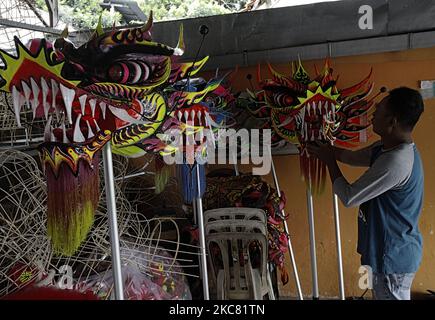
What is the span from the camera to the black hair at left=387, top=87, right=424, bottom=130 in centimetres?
128

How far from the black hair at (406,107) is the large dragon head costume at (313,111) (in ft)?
1.25

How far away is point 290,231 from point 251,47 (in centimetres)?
114

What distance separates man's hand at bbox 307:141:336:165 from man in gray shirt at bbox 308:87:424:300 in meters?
0.11

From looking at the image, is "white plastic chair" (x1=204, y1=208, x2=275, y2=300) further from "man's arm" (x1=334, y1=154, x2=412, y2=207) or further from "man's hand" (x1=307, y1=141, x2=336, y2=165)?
"man's arm" (x1=334, y1=154, x2=412, y2=207)

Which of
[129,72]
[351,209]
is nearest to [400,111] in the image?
[129,72]

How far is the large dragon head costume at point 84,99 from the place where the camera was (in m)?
0.90

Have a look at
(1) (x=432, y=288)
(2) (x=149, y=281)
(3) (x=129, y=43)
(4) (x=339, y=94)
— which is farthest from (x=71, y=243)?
(1) (x=432, y=288)

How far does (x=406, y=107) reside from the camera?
1.28 m

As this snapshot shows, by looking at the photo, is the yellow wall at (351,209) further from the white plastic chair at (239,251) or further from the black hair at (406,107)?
the black hair at (406,107)

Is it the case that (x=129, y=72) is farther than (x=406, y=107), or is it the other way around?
(x=406, y=107)

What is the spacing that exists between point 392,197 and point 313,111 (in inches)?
19.6

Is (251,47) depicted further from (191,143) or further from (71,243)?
Answer: (71,243)

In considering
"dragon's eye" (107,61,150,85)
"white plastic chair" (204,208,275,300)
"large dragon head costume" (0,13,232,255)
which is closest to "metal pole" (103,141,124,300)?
"large dragon head costume" (0,13,232,255)

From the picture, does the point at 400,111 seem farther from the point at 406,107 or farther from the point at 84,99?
the point at 84,99
